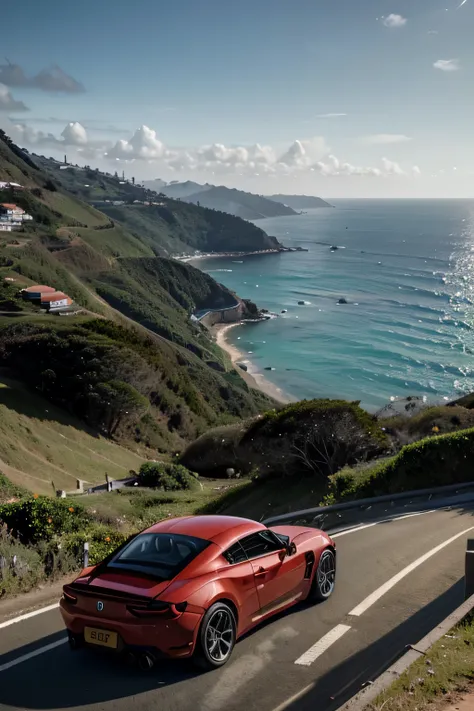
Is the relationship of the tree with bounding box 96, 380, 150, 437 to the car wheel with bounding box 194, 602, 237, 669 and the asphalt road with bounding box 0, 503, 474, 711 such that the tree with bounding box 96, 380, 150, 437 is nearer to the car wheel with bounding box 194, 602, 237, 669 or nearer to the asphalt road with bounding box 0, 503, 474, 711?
the asphalt road with bounding box 0, 503, 474, 711

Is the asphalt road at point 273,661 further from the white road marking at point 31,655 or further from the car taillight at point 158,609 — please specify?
the car taillight at point 158,609

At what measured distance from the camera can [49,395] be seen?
152 ft

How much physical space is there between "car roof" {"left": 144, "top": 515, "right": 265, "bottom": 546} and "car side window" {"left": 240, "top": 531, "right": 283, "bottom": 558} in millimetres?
61

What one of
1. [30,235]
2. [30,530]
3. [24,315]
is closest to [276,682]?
[30,530]

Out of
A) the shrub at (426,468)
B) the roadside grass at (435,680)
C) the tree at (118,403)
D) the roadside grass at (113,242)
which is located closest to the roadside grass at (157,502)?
the shrub at (426,468)

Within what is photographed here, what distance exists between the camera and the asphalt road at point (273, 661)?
5188mm

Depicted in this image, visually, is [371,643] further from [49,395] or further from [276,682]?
[49,395]

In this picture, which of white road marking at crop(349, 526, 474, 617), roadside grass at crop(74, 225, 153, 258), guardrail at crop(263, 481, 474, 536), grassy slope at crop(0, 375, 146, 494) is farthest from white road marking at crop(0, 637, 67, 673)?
roadside grass at crop(74, 225, 153, 258)

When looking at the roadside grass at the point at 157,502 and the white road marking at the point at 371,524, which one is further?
the roadside grass at the point at 157,502

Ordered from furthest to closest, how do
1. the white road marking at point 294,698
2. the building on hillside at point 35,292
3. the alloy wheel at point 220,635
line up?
the building on hillside at point 35,292 → the alloy wheel at point 220,635 → the white road marking at point 294,698

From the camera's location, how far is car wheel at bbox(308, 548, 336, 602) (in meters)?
7.39

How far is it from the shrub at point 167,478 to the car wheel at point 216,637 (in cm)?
2181

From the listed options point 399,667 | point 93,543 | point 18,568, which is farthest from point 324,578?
point 18,568

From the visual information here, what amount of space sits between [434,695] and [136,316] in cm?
8932
